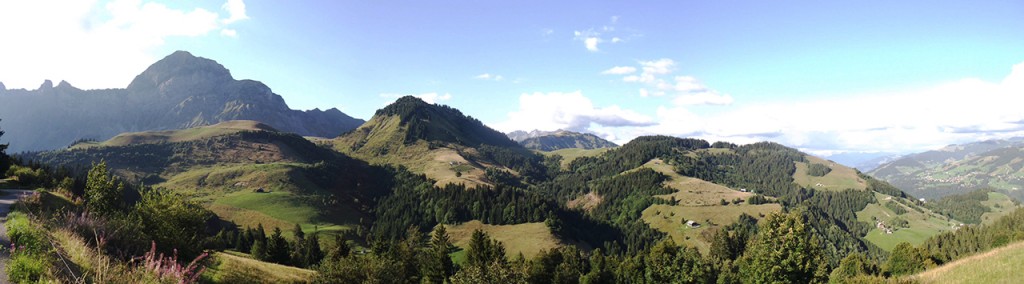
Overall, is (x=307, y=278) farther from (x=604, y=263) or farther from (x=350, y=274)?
(x=604, y=263)

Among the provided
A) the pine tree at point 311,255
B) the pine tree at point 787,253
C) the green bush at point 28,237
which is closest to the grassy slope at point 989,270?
the pine tree at point 787,253

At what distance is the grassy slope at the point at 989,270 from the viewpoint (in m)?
38.2

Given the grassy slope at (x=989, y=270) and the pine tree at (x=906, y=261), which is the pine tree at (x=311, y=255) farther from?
the pine tree at (x=906, y=261)

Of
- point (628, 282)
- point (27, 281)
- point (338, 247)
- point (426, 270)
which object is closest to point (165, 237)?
point (27, 281)

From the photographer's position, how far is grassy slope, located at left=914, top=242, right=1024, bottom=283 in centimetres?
3817

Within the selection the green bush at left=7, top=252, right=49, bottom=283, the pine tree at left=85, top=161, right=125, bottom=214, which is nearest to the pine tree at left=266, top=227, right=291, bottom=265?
the pine tree at left=85, top=161, right=125, bottom=214

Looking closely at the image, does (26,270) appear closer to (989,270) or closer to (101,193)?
(101,193)

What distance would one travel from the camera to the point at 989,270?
133 feet

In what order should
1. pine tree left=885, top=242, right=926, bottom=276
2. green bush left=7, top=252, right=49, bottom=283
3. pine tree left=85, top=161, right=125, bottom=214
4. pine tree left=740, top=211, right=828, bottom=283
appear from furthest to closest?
1. pine tree left=885, top=242, right=926, bottom=276
2. pine tree left=740, top=211, right=828, bottom=283
3. pine tree left=85, top=161, right=125, bottom=214
4. green bush left=7, top=252, right=49, bottom=283

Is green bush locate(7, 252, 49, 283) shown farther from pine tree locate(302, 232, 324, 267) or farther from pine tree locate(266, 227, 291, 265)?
pine tree locate(302, 232, 324, 267)

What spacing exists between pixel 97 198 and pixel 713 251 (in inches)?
7314

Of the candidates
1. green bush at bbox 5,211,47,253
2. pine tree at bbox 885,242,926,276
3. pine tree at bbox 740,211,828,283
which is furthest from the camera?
pine tree at bbox 885,242,926,276

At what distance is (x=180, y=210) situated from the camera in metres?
44.7

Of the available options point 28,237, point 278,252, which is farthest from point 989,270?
point 278,252
